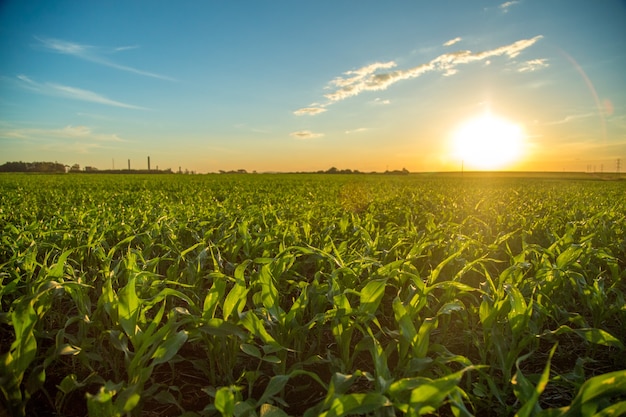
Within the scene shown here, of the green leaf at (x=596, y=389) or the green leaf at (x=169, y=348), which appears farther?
the green leaf at (x=169, y=348)

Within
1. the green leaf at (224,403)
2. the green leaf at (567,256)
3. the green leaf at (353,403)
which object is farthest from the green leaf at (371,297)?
the green leaf at (567,256)

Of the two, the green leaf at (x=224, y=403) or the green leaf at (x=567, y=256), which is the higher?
the green leaf at (x=567, y=256)

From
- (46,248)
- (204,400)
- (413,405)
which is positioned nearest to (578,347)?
(413,405)

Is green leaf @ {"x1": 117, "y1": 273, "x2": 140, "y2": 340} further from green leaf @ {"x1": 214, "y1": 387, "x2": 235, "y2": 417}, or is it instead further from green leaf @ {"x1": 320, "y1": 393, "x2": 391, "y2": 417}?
green leaf @ {"x1": 320, "y1": 393, "x2": 391, "y2": 417}

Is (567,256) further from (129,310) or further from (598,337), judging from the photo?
→ (129,310)

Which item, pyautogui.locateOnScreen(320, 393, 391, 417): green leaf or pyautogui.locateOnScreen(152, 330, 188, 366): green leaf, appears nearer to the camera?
pyautogui.locateOnScreen(320, 393, 391, 417): green leaf

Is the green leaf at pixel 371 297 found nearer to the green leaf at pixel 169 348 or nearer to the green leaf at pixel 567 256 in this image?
the green leaf at pixel 169 348

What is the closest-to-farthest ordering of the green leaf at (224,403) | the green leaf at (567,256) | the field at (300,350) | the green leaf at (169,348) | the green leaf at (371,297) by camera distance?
the green leaf at (224,403)
the field at (300,350)
the green leaf at (169,348)
the green leaf at (371,297)
the green leaf at (567,256)

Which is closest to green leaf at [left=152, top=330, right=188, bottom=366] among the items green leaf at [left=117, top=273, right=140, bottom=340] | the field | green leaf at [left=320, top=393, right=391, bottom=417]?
the field

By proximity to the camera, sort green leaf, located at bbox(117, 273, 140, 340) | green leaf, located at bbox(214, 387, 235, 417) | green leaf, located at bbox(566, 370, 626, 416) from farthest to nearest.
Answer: green leaf, located at bbox(117, 273, 140, 340) < green leaf, located at bbox(214, 387, 235, 417) < green leaf, located at bbox(566, 370, 626, 416)

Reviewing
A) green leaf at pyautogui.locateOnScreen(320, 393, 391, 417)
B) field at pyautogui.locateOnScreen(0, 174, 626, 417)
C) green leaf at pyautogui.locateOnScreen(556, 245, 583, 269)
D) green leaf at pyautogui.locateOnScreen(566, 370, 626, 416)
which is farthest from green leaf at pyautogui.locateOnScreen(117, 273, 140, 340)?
green leaf at pyautogui.locateOnScreen(556, 245, 583, 269)

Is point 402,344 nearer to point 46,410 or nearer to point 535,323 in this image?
point 535,323

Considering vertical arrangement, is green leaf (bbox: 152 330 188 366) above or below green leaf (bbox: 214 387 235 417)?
above

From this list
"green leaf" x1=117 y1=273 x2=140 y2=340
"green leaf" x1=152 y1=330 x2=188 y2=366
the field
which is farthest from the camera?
"green leaf" x1=117 y1=273 x2=140 y2=340
